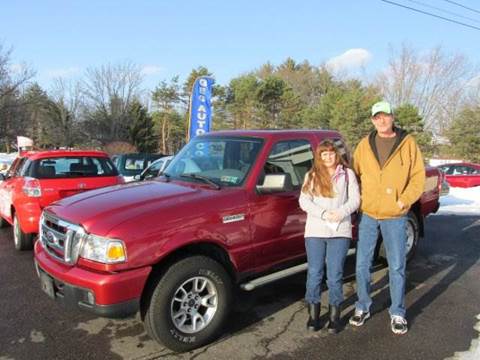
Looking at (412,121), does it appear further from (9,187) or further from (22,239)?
(22,239)

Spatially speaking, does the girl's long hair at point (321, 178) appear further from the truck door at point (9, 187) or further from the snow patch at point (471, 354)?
the truck door at point (9, 187)

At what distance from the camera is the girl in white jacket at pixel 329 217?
385cm

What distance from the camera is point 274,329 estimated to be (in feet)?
13.6

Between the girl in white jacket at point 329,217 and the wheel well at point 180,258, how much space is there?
2.49 feet

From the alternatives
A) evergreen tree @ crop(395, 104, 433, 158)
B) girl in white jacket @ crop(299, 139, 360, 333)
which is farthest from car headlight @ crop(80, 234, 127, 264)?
evergreen tree @ crop(395, 104, 433, 158)

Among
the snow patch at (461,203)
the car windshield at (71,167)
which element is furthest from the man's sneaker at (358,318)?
the snow patch at (461,203)

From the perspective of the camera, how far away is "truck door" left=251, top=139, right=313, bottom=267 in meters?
4.13

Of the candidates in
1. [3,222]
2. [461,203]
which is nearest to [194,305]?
[3,222]

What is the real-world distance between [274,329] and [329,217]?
48.2 inches

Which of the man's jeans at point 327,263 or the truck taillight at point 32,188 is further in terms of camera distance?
the truck taillight at point 32,188

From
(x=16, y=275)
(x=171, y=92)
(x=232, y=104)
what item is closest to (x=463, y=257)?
(x=16, y=275)

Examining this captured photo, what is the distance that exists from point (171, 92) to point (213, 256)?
46374mm

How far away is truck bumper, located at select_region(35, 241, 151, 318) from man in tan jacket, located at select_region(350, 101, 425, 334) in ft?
6.90

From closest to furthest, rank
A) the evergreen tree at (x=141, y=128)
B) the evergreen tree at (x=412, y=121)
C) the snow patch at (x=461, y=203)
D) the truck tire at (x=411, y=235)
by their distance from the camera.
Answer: the truck tire at (x=411, y=235) < the snow patch at (x=461, y=203) < the evergreen tree at (x=412, y=121) < the evergreen tree at (x=141, y=128)
